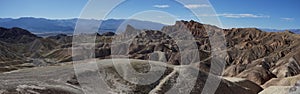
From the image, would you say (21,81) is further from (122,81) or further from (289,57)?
(289,57)

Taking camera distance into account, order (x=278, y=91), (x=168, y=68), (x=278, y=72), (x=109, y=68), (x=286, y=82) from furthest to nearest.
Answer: (x=278, y=72) → (x=286, y=82) → (x=278, y=91) → (x=168, y=68) → (x=109, y=68)

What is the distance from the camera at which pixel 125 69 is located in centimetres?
3984

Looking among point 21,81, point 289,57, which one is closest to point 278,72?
point 289,57

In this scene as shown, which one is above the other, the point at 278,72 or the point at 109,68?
the point at 109,68

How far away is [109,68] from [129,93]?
5042mm

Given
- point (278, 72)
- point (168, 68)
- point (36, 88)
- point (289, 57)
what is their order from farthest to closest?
point (289, 57), point (278, 72), point (168, 68), point (36, 88)

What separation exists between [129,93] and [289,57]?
528 feet

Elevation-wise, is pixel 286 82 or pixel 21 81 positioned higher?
pixel 21 81

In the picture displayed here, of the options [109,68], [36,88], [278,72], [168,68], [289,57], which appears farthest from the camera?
[289,57]


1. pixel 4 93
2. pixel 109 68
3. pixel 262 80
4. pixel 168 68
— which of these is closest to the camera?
pixel 4 93

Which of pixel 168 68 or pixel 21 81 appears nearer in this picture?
pixel 21 81

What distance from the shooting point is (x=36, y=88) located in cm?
3086

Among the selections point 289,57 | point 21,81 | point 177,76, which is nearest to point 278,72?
point 289,57

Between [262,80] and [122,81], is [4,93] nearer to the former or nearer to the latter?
[122,81]
